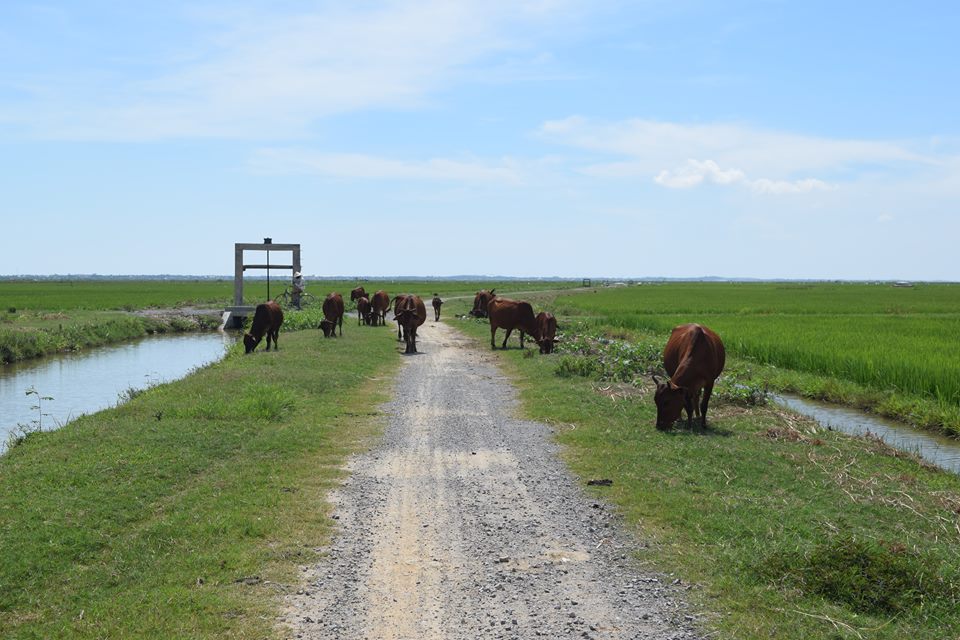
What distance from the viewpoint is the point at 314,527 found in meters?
7.12

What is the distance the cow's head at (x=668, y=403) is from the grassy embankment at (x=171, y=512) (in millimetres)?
4275

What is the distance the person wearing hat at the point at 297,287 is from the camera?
3874 cm

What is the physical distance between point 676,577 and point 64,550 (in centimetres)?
483

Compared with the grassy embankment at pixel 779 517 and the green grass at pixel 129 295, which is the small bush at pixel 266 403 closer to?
the grassy embankment at pixel 779 517

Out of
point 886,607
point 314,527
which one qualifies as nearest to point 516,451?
point 314,527

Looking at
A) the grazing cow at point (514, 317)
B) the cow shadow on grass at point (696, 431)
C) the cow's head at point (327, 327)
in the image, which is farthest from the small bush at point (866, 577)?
the cow's head at point (327, 327)

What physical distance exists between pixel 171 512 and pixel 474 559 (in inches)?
121

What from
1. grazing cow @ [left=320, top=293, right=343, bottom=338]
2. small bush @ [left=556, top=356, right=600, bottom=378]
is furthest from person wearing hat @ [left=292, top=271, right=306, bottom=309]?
small bush @ [left=556, top=356, right=600, bottom=378]

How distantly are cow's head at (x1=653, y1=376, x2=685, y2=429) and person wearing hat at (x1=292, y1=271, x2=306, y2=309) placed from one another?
96.4ft

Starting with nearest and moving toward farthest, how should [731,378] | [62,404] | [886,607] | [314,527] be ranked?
[886,607], [314,527], [731,378], [62,404]

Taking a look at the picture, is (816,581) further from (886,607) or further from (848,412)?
(848,412)

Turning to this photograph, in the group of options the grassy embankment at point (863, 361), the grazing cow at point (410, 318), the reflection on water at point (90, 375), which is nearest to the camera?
the grassy embankment at point (863, 361)

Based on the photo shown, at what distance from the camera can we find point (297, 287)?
3956 centimetres

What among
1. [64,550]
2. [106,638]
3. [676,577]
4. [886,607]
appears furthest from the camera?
[64,550]
